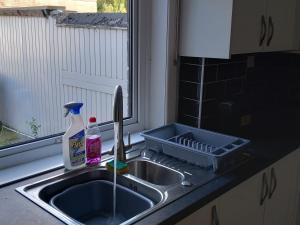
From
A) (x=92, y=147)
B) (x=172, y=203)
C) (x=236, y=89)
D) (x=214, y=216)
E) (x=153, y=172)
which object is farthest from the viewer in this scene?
(x=236, y=89)

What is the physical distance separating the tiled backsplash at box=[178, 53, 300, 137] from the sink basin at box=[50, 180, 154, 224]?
0.67m

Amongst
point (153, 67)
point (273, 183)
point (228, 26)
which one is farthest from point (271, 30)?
point (273, 183)

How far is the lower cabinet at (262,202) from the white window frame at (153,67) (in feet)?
1.87

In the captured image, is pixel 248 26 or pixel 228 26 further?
pixel 248 26

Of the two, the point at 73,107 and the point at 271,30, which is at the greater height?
the point at 271,30

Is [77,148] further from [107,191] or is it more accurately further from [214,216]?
[214,216]

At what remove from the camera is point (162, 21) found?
5.66ft

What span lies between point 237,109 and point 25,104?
1.23 meters

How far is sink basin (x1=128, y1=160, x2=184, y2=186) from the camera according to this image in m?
1.44

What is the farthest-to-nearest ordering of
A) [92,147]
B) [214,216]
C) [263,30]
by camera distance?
[263,30] < [92,147] < [214,216]

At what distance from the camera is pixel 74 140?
4.43 feet

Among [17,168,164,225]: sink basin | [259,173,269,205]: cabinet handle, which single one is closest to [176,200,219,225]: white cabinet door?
[17,168,164,225]: sink basin

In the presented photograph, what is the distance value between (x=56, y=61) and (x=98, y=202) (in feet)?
2.35

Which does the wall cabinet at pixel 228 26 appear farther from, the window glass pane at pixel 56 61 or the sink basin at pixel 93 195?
the sink basin at pixel 93 195
